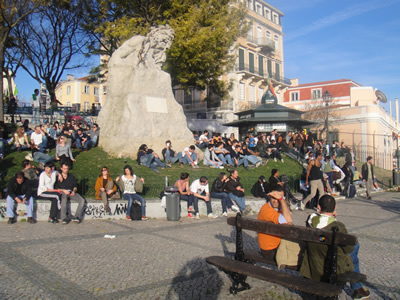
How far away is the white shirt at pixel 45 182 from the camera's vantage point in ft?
31.7

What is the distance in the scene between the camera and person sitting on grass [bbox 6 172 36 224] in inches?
370

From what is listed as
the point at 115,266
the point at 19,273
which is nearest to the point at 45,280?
the point at 19,273

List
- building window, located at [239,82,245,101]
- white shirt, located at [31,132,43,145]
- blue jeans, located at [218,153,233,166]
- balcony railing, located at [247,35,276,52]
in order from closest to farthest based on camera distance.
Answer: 1. white shirt, located at [31,132,43,145]
2. blue jeans, located at [218,153,233,166]
3. building window, located at [239,82,245,101]
4. balcony railing, located at [247,35,276,52]

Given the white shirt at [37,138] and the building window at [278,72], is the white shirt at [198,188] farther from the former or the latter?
the building window at [278,72]

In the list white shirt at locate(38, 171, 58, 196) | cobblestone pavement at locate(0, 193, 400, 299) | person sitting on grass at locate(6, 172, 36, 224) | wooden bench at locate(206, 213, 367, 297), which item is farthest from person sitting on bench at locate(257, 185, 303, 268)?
person sitting on grass at locate(6, 172, 36, 224)

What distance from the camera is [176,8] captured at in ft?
76.0

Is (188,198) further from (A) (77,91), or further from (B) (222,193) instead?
(A) (77,91)

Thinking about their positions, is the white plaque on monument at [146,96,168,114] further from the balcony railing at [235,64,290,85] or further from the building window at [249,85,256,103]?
the building window at [249,85,256,103]

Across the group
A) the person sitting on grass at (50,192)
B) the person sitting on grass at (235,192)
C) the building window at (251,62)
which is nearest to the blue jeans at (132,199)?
the person sitting on grass at (50,192)

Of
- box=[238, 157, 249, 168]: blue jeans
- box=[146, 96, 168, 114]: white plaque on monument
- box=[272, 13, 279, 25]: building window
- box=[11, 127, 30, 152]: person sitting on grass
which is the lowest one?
box=[238, 157, 249, 168]: blue jeans

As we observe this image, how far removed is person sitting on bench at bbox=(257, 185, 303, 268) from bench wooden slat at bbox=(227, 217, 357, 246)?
10.6 inches

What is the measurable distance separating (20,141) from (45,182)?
570 centimetres

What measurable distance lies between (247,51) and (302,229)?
158 feet

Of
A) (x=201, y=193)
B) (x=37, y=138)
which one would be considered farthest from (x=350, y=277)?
(x=37, y=138)
